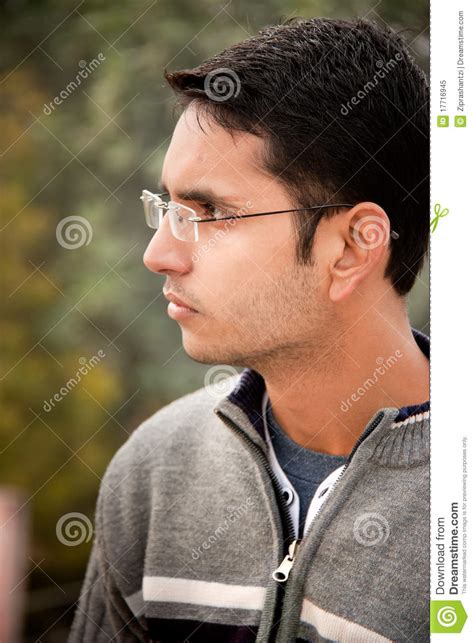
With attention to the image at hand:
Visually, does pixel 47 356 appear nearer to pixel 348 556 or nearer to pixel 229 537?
pixel 229 537

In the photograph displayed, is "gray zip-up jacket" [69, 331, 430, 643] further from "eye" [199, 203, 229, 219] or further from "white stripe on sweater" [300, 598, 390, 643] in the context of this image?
"eye" [199, 203, 229, 219]

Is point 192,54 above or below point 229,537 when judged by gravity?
above

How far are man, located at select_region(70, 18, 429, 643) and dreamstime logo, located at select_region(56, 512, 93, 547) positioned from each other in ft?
0.66

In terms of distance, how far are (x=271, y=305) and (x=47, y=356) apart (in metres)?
0.39

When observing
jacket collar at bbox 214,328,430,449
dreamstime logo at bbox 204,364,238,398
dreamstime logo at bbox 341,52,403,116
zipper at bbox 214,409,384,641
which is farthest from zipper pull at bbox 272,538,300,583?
dreamstime logo at bbox 341,52,403,116

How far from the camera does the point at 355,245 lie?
95 centimetres

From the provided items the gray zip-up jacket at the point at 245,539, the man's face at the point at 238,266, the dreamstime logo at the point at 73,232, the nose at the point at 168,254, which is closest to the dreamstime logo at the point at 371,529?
the gray zip-up jacket at the point at 245,539

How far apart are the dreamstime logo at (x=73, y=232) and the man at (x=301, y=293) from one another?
0.23m

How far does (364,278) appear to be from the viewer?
96 cm

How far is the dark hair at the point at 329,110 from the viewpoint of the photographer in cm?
93

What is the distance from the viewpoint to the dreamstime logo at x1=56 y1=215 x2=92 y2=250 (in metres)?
1.19
